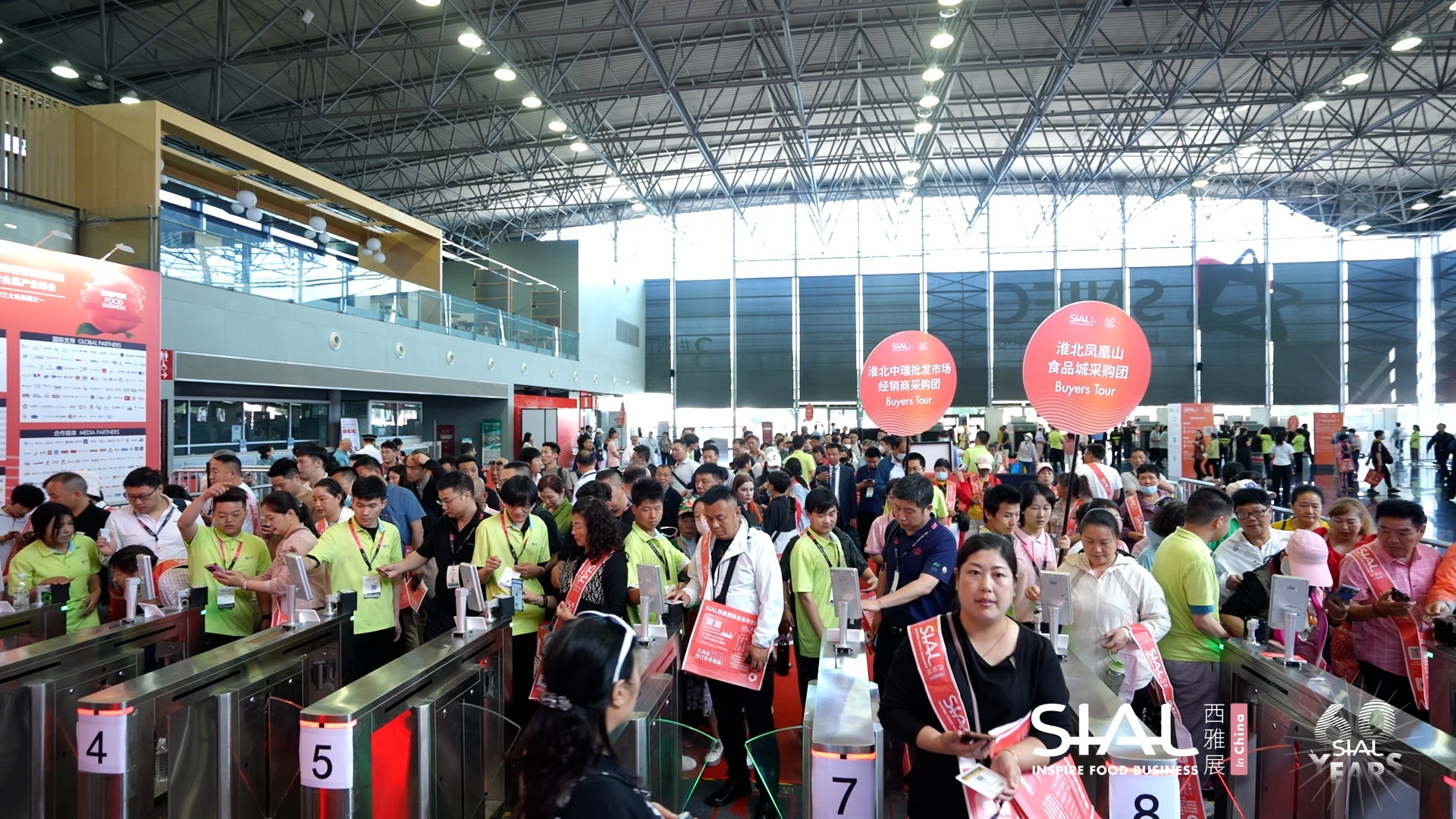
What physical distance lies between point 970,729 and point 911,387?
5900mm

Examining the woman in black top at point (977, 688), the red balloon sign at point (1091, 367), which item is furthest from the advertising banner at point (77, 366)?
the red balloon sign at point (1091, 367)

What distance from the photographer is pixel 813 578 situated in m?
3.72

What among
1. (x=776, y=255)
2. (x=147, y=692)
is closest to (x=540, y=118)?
(x=776, y=255)

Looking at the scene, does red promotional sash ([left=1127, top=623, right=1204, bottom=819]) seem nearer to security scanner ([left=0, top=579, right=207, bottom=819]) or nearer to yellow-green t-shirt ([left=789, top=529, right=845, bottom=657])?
yellow-green t-shirt ([left=789, top=529, right=845, bottom=657])

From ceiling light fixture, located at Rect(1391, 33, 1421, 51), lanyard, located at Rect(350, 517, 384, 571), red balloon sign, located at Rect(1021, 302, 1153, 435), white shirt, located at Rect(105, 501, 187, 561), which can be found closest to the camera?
lanyard, located at Rect(350, 517, 384, 571)

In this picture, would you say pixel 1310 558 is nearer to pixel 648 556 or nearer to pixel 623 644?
pixel 648 556

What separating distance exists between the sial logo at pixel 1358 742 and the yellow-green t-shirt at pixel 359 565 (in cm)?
381

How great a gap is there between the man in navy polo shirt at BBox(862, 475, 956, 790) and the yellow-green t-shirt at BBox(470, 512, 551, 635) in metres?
1.66

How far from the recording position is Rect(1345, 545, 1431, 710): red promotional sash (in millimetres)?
3109

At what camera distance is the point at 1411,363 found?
22047 millimetres

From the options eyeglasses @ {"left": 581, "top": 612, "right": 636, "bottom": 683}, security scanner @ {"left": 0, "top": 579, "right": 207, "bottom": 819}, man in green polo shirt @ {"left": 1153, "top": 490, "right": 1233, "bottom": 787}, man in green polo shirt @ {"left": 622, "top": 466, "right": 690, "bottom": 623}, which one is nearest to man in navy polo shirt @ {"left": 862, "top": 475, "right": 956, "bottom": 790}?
man in green polo shirt @ {"left": 1153, "top": 490, "right": 1233, "bottom": 787}

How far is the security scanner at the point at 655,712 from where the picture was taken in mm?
2670

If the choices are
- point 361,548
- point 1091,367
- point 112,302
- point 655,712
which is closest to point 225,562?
point 361,548

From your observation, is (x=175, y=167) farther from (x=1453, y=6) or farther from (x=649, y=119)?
(x=1453, y=6)
